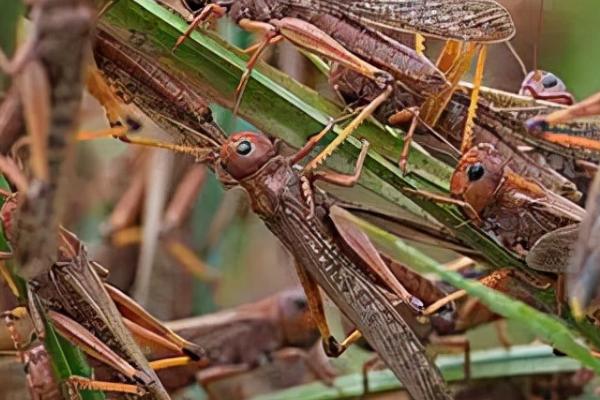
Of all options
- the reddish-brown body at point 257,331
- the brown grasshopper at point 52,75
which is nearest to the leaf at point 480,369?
the reddish-brown body at point 257,331

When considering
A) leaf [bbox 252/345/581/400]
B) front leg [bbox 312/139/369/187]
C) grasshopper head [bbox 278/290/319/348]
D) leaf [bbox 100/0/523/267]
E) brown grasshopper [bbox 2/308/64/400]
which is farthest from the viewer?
grasshopper head [bbox 278/290/319/348]

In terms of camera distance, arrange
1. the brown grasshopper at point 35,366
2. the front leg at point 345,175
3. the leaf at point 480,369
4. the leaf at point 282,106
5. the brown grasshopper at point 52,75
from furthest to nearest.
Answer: the leaf at point 480,369, the brown grasshopper at point 35,366, the front leg at point 345,175, the leaf at point 282,106, the brown grasshopper at point 52,75

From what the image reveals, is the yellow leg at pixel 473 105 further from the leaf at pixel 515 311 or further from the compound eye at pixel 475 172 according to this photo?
the leaf at pixel 515 311

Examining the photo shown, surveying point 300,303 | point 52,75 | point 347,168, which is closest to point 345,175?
point 347,168

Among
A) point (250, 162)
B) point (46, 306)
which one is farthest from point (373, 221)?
point (46, 306)

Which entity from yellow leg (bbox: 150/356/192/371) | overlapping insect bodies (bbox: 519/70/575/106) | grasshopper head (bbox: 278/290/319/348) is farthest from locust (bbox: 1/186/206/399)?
grasshopper head (bbox: 278/290/319/348)

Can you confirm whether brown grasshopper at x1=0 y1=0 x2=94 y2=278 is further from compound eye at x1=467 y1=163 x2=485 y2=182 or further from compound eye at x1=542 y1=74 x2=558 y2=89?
compound eye at x1=542 y1=74 x2=558 y2=89

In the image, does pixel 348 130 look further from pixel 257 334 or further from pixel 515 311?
pixel 257 334
